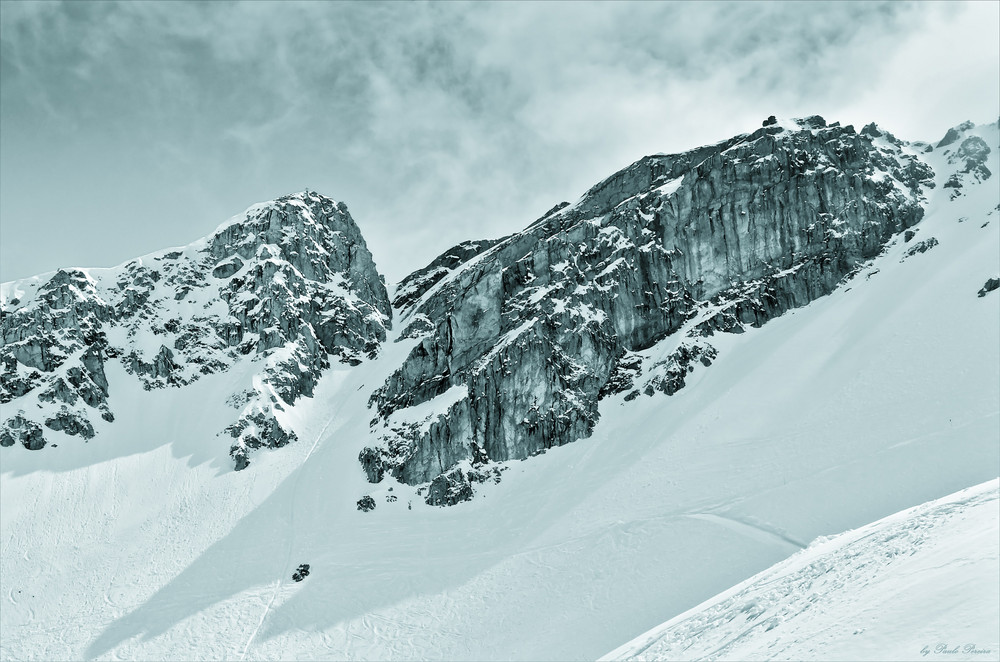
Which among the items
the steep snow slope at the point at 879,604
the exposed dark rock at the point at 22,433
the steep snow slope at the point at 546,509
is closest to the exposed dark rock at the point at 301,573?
the steep snow slope at the point at 546,509

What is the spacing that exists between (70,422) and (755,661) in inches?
3754

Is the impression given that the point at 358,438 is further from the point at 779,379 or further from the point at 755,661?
the point at 755,661

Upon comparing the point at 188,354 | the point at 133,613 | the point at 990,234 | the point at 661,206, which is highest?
the point at 661,206

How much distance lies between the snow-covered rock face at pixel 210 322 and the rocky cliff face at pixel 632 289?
1554cm

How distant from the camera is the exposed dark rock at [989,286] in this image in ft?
222

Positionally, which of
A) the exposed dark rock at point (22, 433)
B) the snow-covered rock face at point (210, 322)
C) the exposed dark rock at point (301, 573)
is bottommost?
the exposed dark rock at point (301, 573)

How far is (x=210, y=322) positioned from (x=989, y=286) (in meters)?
103

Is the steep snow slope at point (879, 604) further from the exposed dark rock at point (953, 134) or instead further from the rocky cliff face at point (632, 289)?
the exposed dark rock at point (953, 134)

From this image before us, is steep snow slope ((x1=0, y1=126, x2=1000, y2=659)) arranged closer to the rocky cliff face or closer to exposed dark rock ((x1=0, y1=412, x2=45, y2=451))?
exposed dark rock ((x1=0, y1=412, x2=45, y2=451))

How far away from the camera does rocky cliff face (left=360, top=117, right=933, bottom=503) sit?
253ft

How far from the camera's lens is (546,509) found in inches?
2456

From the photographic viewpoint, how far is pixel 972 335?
62094mm

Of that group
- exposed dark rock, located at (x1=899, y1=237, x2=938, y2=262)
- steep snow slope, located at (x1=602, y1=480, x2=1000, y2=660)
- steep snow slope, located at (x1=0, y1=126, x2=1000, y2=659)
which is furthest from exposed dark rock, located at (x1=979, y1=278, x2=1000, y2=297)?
steep snow slope, located at (x1=602, y1=480, x2=1000, y2=660)

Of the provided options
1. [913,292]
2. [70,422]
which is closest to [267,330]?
[70,422]
